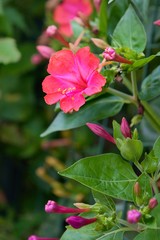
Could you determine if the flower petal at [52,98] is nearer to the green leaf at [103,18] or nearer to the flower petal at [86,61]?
the flower petal at [86,61]

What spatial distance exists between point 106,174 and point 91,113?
0.23m

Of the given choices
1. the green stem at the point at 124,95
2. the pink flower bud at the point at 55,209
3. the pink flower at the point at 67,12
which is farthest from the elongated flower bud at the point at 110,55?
the pink flower at the point at 67,12

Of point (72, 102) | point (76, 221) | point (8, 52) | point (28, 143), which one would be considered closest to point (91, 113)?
point (72, 102)

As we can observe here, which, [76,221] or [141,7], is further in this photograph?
[141,7]

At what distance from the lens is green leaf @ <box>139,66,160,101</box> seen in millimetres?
1023

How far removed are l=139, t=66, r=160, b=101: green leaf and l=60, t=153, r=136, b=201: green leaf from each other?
168 millimetres

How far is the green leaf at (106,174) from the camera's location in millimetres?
873

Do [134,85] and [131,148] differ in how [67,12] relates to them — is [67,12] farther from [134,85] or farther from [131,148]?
[131,148]

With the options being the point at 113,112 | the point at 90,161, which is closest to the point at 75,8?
the point at 113,112

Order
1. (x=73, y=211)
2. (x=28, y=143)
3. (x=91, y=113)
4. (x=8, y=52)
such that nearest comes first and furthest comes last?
(x=73, y=211) < (x=91, y=113) < (x=8, y=52) < (x=28, y=143)

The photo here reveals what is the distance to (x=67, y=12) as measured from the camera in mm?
1687

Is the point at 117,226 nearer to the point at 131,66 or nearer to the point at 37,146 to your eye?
the point at 131,66

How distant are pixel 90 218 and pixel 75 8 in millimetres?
945

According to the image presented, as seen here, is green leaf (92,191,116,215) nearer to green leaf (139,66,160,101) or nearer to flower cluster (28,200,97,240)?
flower cluster (28,200,97,240)
